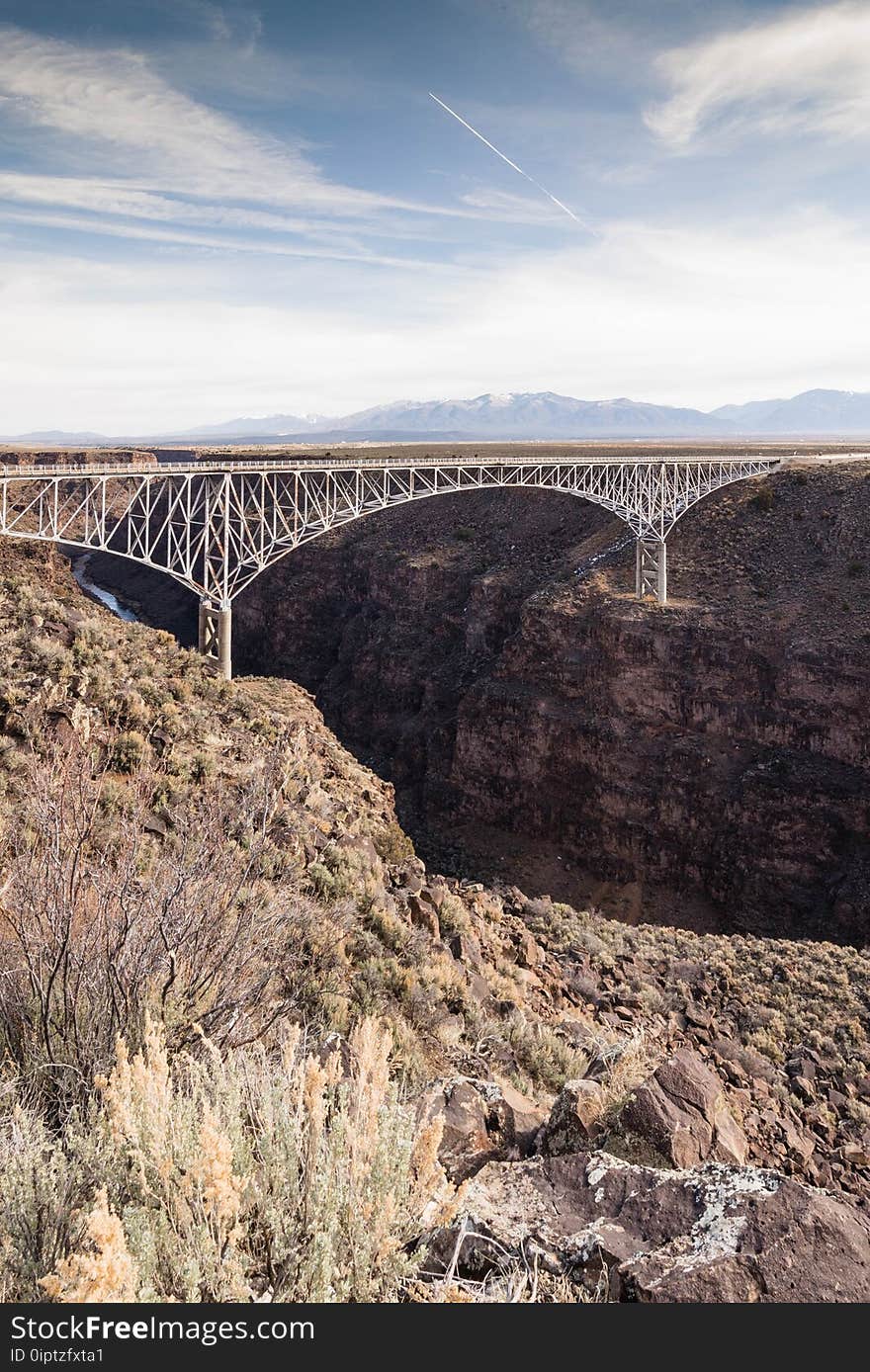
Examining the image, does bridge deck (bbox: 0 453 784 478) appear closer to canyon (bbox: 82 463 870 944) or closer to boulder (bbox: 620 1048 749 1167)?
canyon (bbox: 82 463 870 944)

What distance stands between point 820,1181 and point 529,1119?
15.4 feet

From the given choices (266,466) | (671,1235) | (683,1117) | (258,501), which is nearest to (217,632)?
(266,466)

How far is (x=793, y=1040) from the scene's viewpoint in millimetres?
14398

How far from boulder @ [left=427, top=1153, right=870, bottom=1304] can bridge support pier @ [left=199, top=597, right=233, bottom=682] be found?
20.2 meters

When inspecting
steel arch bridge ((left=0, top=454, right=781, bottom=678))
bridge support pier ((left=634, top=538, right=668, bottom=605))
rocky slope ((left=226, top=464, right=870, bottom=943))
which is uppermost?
steel arch bridge ((left=0, top=454, right=781, bottom=678))

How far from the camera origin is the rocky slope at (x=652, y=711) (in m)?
30.8

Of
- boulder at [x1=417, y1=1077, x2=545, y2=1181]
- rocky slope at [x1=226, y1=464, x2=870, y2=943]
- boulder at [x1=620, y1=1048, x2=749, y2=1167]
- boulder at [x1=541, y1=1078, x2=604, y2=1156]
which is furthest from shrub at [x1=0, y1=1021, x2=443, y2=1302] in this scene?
rocky slope at [x1=226, y1=464, x2=870, y2=943]

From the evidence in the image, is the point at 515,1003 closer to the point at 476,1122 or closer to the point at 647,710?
the point at 476,1122

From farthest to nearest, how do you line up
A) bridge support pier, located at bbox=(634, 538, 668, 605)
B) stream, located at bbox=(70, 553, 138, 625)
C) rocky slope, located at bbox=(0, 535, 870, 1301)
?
stream, located at bbox=(70, 553, 138, 625) < bridge support pier, located at bbox=(634, 538, 668, 605) < rocky slope, located at bbox=(0, 535, 870, 1301)

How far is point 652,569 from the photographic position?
3944cm

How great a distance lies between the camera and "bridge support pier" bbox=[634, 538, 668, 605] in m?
37.3

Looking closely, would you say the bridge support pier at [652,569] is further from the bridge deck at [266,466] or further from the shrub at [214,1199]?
the shrub at [214,1199]

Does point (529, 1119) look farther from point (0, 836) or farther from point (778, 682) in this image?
point (778, 682)

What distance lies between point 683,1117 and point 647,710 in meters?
29.7
